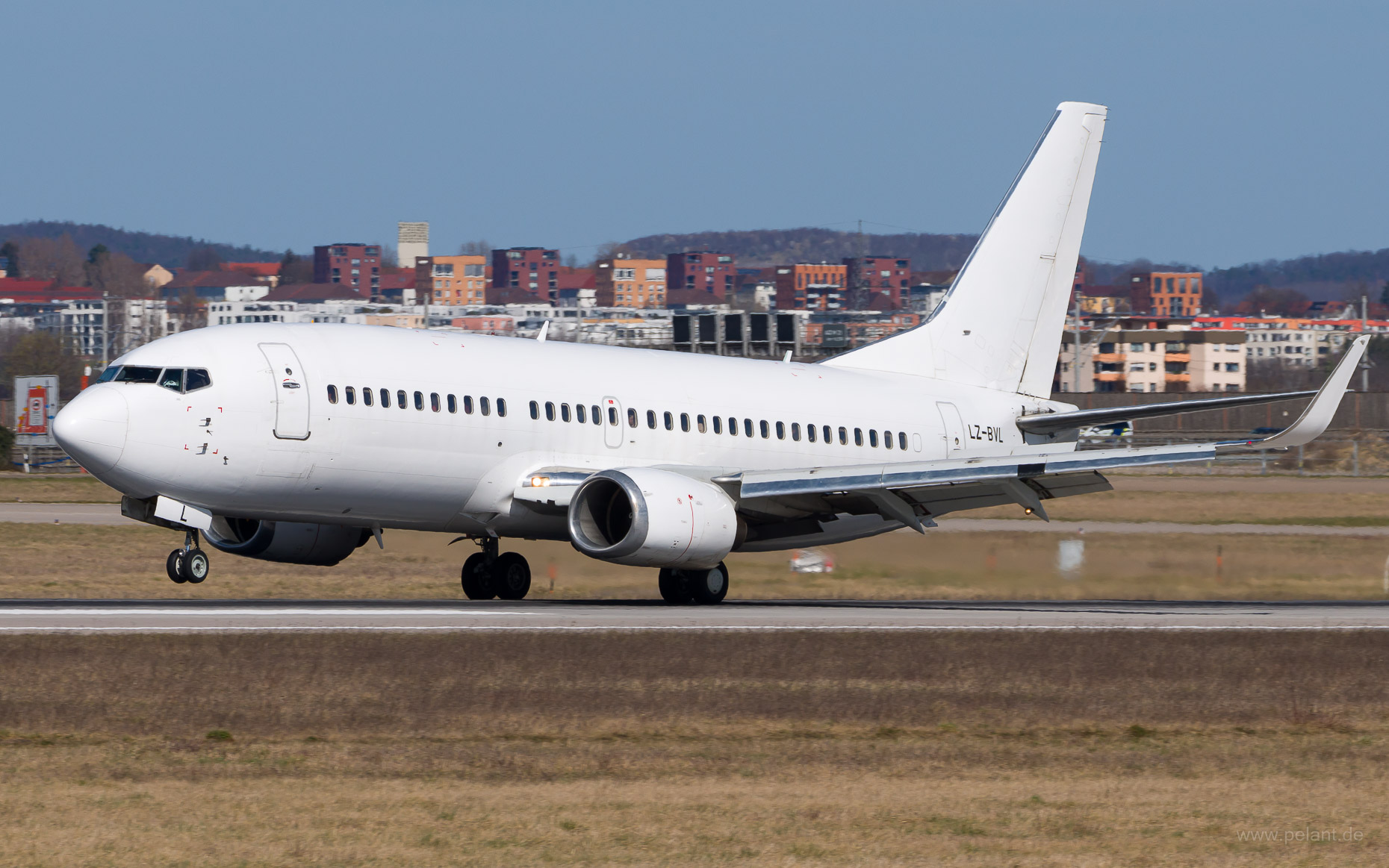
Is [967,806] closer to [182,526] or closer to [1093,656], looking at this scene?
[1093,656]

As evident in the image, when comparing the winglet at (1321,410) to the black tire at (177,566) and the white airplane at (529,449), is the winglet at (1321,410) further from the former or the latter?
the black tire at (177,566)

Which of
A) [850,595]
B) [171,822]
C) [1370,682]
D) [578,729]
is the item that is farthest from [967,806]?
[850,595]

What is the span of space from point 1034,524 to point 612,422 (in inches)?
885

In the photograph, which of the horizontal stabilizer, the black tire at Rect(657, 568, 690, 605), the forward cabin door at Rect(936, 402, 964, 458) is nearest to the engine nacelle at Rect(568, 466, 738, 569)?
the black tire at Rect(657, 568, 690, 605)

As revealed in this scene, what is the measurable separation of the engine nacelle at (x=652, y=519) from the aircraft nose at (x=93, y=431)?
6.79 meters

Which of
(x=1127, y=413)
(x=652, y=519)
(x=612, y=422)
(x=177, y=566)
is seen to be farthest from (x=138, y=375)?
(x=1127, y=413)

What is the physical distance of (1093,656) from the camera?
21344 mm

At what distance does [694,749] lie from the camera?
1730cm

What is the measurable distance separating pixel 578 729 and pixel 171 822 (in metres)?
5.30

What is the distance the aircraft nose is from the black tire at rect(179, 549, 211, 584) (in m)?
1.74

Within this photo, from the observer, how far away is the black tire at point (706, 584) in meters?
29.3

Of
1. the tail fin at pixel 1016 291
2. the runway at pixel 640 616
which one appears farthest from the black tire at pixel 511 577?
the tail fin at pixel 1016 291

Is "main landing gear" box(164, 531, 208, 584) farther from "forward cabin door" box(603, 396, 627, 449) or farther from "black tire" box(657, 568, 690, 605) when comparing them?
"black tire" box(657, 568, 690, 605)

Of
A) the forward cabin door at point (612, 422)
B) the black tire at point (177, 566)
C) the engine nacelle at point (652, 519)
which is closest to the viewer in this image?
the black tire at point (177, 566)
